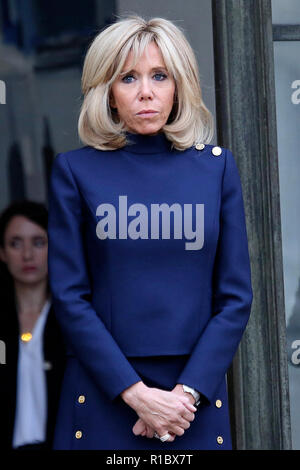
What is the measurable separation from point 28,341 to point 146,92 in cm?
126

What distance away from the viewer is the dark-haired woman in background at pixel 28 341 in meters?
3.66

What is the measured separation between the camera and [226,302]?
9.52 ft

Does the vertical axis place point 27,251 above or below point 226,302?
above

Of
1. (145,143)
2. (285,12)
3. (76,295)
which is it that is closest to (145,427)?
(76,295)

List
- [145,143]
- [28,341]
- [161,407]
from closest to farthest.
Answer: [161,407], [145,143], [28,341]

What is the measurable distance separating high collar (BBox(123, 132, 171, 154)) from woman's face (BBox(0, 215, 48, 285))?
0.93 metres

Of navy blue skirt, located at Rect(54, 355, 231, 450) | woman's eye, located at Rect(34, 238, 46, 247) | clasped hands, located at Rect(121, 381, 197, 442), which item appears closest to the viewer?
clasped hands, located at Rect(121, 381, 197, 442)

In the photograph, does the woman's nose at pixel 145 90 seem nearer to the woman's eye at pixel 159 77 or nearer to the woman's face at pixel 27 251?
the woman's eye at pixel 159 77

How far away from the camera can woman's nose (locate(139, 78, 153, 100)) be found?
2885 millimetres

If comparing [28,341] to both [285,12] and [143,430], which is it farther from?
[285,12]

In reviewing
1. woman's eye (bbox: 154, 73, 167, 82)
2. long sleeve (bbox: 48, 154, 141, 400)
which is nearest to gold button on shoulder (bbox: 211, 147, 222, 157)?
woman's eye (bbox: 154, 73, 167, 82)

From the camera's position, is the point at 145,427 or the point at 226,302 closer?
the point at 145,427

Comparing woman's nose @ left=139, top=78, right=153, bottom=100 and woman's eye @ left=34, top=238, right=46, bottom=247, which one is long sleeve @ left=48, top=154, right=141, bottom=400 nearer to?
woman's nose @ left=139, top=78, right=153, bottom=100
